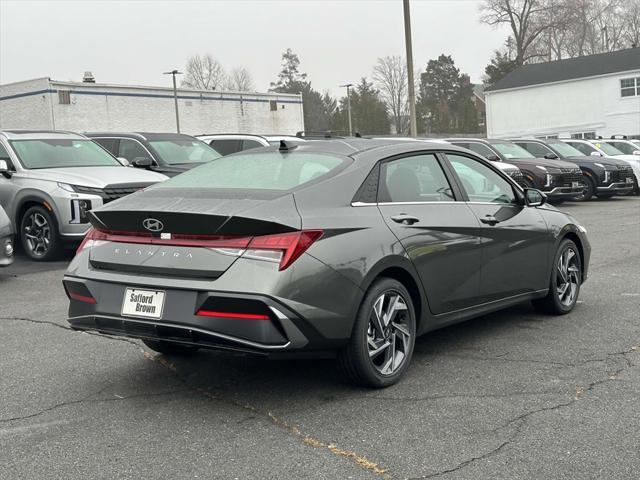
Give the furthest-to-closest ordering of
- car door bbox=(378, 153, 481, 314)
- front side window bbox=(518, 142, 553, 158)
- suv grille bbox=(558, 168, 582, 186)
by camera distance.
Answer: front side window bbox=(518, 142, 553, 158) → suv grille bbox=(558, 168, 582, 186) → car door bbox=(378, 153, 481, 314)

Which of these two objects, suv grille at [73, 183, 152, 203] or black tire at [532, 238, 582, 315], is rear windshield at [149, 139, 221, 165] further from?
black tire at [532, 238, 582, 315]

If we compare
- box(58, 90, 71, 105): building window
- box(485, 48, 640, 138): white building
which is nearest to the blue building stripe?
box(58, 90, 71, 105): building window

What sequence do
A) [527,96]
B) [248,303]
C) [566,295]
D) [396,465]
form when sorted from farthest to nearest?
[527,96] < [566,295] < [248,303] < [396,465]

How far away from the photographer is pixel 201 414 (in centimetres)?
431

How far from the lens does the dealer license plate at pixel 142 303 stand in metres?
Answer: 4.29

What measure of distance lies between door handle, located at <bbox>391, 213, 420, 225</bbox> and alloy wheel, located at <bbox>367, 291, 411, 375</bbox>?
46cm

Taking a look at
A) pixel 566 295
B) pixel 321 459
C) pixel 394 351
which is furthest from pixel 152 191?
pixel 566 295

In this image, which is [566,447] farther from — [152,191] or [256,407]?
[152,191]

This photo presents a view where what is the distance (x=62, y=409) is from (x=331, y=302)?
1673mm

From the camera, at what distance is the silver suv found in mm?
10422

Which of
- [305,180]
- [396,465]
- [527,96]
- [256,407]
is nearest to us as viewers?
[396,465]

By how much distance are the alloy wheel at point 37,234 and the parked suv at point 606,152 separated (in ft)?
52.9

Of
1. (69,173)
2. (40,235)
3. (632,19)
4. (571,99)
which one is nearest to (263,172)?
(69,173)

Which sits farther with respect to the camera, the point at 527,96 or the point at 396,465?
the point at 527,96
